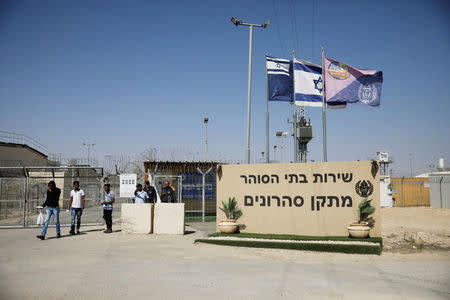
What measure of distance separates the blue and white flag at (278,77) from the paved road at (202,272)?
8355 mm

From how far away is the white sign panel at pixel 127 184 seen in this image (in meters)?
17.0

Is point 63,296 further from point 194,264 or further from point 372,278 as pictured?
point 372,278

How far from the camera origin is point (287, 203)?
13.3m

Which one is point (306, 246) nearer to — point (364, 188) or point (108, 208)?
point (364, 188)

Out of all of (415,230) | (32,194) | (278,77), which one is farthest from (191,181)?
(32,194)

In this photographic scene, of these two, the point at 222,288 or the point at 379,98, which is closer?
the point at 222,288

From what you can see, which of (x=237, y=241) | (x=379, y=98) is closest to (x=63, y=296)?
(x=237, y=241)

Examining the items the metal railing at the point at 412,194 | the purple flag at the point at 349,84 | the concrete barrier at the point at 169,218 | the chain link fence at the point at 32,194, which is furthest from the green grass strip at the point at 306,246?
the metal railing at the point at 412,194

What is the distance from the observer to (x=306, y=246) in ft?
35.0

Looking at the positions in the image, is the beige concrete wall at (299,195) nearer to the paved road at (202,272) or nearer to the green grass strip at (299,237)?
the green grass strip at (299,237)

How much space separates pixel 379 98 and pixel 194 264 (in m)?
12.3

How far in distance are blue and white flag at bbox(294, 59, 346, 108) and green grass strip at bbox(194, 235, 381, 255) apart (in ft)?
25.2

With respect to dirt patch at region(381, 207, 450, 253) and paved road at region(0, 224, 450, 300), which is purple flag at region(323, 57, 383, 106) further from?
paved road at region(0, 224, 450, 300)

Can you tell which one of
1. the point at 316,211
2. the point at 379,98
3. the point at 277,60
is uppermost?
the point at 277,60
